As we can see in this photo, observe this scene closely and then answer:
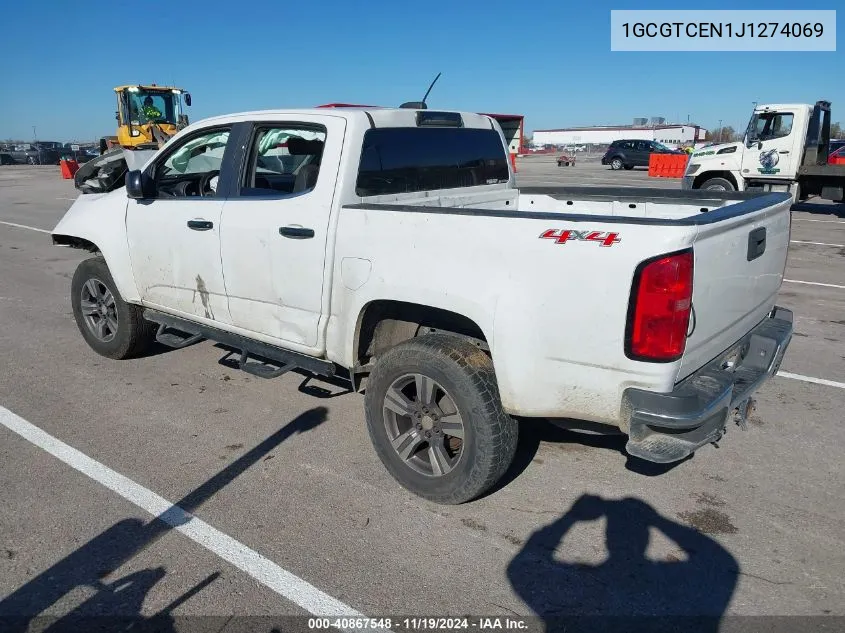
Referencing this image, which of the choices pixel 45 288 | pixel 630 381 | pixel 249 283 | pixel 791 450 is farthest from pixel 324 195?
pixel 45 288

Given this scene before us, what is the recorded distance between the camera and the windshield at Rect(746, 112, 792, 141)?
591 inches

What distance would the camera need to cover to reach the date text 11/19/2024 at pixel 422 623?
262 centimetres

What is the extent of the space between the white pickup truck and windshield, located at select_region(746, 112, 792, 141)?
1259 cm

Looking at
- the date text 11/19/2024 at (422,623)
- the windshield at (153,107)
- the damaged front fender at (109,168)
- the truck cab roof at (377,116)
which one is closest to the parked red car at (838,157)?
the truck cab roof at (377,116)

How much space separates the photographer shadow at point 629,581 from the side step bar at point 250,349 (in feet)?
5.26

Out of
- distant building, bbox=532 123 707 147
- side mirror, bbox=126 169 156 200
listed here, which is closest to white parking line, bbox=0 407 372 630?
side mirror, bbox=126 169 156 200

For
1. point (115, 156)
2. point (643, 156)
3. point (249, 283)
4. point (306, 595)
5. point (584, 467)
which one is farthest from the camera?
point (643, 156)

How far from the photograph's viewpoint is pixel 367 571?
9.64ft

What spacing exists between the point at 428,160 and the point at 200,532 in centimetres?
255

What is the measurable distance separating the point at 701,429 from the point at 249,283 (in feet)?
8.70

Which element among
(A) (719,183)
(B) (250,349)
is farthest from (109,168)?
(A) (719,183)

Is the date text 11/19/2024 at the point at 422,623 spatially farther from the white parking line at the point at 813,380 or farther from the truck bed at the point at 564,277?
the white parking line at the point at 813,380

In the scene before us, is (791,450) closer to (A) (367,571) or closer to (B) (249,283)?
(A) (367,571)

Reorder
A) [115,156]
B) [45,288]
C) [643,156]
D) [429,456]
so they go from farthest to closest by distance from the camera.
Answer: [643,156] < [45,288] < [115,156] < [429,456]
